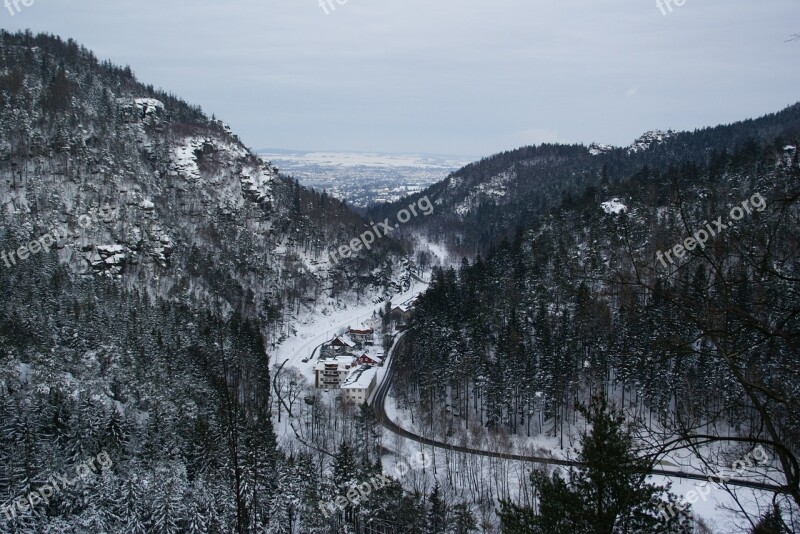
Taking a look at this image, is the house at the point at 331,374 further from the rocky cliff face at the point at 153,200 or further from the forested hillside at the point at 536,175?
the forested hillside at the point at 536,175

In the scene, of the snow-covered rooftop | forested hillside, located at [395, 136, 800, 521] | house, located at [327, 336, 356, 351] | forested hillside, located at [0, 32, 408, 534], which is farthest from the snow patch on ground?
forested hillside, located at [0, 32, 408, 534]

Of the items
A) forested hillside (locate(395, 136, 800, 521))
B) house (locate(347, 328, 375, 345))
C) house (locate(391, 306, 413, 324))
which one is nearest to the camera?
forested hillside (locate(395, 136, 800, 521))

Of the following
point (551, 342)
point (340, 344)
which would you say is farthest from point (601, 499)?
point (340, 344)

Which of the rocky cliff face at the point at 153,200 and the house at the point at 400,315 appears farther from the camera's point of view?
the house at the point at 400,315

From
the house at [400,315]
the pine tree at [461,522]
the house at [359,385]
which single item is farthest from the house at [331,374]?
the pine tree at [461,522]

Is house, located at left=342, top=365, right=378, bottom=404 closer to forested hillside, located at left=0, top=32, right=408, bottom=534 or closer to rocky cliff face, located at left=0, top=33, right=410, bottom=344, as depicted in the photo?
forested hillside, located at left=0, top=32, right=408, bottom=534

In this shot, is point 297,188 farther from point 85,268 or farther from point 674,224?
point 674,224

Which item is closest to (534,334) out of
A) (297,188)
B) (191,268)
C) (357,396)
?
(357,396)
